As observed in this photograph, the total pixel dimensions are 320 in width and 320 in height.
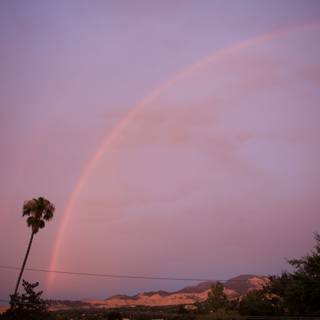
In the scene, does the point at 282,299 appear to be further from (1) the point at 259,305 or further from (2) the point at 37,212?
(2) the point at 37,212

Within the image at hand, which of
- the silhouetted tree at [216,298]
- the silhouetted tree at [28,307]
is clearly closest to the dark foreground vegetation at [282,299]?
the silhouetted tree at [216,298]

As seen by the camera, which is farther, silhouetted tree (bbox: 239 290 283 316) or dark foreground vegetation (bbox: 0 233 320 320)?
silhouetted tree (bbox: 239 290 283 316)

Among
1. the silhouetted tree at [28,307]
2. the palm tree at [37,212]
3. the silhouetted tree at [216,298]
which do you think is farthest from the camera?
the silhouetted tree at [216,298]

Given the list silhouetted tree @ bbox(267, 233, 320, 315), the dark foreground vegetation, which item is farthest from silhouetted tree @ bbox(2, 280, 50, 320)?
silhouetted tree @ bbox(267, 233, 320, 315)

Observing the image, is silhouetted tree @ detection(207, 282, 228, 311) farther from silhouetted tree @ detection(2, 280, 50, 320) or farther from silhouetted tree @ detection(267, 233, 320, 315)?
silhouetted tree @ detection(2, 280, 50, 320)

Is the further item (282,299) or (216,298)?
(216,298)

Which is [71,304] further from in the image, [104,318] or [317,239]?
[317,239]

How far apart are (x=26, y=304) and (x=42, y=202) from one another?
2071 centimetres

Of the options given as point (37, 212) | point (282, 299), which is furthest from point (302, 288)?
point (37, 212)

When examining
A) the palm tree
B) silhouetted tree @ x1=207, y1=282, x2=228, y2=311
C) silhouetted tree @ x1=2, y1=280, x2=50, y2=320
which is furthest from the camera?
silhouetted tree @ x1=207, y1=282, x2=228, y2=311

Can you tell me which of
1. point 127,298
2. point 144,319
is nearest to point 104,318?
point 144,319

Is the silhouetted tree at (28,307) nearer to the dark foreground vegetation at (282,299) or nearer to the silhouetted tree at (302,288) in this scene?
the dark foreground vegetation at (282,299)

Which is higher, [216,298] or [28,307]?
[216,298]

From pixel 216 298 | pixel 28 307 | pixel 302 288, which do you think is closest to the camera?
pixel 28 307
